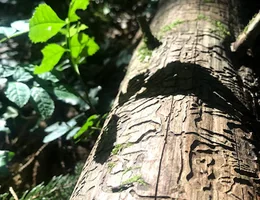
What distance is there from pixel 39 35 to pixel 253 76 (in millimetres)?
610

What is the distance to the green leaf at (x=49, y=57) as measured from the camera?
1.14 meters

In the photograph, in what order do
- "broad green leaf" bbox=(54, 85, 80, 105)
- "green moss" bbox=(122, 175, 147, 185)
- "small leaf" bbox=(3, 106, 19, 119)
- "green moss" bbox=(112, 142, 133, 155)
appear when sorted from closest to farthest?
"green moss" bbox=(122, 175, 147, 185), "green moss" bbox=(112, 142, 133, 155), "broad green leaf" bbox=(54, 85, 80, 105), "small leaf" bbox=(3, 106, 19, 119)

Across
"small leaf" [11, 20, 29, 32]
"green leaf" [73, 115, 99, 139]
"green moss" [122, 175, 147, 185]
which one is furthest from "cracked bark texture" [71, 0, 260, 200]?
"small leaf" [11, 20, 29, 32]

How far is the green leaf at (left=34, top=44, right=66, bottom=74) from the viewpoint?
3.75ft

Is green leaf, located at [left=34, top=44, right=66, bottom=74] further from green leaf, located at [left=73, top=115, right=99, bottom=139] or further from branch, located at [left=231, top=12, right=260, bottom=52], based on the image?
branch, located at [left=231, top=12, right=260, bottom=52]

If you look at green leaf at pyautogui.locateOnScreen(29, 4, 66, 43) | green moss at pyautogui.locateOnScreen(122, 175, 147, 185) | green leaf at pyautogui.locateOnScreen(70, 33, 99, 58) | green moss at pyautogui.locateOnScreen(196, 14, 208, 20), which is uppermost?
green moss at pyautogui.locateOnScreen(196, 14, 208, 20)

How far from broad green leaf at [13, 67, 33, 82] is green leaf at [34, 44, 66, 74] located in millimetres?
100

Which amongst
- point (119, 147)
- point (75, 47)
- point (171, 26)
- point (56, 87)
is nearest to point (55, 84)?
point (56, 87)

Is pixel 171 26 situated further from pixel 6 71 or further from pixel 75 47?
pixel 6 71

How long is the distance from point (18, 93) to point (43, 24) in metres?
0.21

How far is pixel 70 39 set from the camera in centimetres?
121

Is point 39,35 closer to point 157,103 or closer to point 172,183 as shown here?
point 157,103

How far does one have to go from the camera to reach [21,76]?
1.24 meters

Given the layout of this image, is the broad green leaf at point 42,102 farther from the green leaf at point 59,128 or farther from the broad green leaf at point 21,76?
the green leaf at point 59,128
